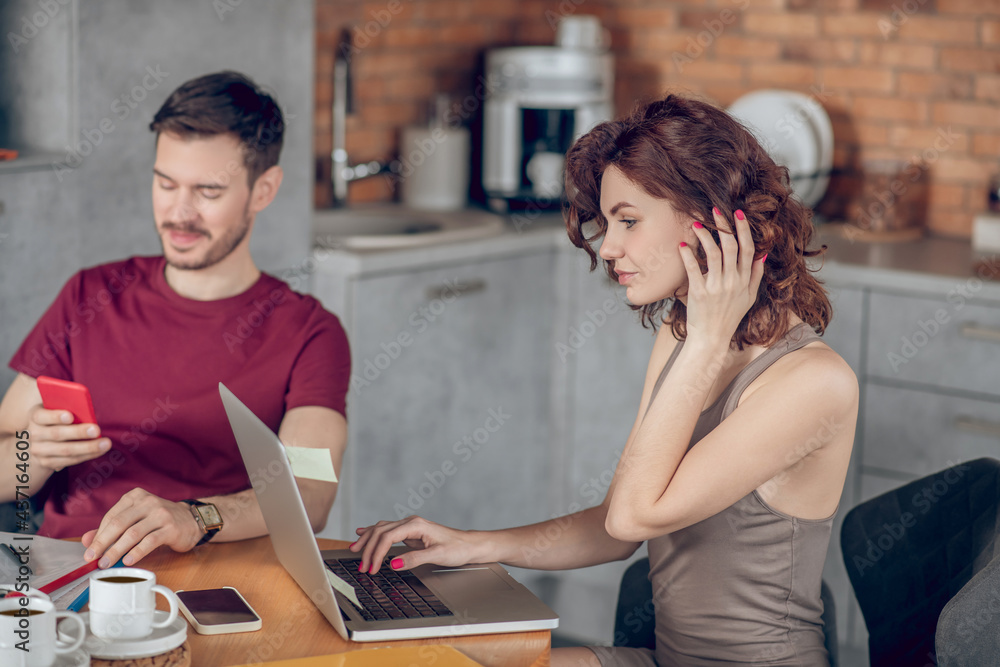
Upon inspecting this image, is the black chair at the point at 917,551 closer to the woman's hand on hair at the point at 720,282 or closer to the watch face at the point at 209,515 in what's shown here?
the woman's hand on hair at the point at 720,282

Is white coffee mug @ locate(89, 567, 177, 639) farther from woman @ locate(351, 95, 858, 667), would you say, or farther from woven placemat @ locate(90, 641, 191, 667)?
woman @ locate(351, 95, 858, 667)

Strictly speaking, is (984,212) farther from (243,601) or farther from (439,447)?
(243,601)

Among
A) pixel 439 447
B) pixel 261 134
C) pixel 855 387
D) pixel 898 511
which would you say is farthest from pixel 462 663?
pixel 439 447

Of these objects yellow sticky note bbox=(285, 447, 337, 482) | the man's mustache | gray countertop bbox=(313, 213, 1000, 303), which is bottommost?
yellow sticky note bbox=(285, 447, 337, 482)

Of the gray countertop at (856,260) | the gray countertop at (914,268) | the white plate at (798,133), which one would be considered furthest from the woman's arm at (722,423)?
the white plate at (798,133)

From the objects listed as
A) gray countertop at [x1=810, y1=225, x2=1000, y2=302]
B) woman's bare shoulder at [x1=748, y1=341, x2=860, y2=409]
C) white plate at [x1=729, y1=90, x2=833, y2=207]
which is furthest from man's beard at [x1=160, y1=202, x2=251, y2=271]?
white plate at [x1=729, y1=90, x2=833, y2=207]

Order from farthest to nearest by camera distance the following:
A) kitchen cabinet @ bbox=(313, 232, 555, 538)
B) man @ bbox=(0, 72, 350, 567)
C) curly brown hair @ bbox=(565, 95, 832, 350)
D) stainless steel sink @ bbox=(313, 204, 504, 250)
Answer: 1. stainless steel sink @ bbox=(313, 204, 504, 250)
2. kitchen cabinet @ bbox=(313, 232, 555, 538)
3. man @ bbox=(0, 72, 350, 567)
4. curly brown hair @ bbox=(565, 95, 832, 350)

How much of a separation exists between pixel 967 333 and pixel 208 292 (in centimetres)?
162

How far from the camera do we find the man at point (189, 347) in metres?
1.77

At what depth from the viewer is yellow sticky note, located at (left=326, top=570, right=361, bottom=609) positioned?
4.33 ft

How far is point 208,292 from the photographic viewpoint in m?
1.85

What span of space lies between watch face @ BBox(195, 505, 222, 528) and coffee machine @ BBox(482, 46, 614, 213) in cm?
189

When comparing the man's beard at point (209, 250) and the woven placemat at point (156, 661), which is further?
the man's beard at point (209, 250)

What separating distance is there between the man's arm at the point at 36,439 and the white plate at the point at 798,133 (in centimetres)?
194
